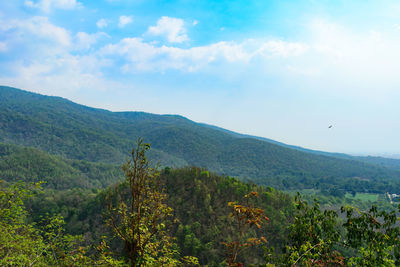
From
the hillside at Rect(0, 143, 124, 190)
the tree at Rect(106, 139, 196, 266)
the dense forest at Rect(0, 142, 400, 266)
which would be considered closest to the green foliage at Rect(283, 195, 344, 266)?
the dense forest at Rect(0, 142, 400, 266)

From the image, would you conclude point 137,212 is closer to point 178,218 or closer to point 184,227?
point 178,218

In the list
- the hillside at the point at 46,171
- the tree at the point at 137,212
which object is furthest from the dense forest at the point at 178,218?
the hillside at the point at 46,171

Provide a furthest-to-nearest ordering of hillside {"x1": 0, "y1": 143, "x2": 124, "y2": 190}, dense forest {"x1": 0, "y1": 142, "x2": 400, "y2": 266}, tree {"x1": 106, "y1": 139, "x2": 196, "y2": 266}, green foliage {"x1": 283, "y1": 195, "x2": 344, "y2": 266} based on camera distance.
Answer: hillside {"x1": 0, "y1": 143, "x2": 124, "y2": 190}, green foliage {"x1": 283, "y1": 195, "x2": 344, "y2": 266}, dense forest {"x1": 0, "y1": 142, "x2": 400, "y2": 266}, tree {"x1": 106, "y1": 139, "x2": 196, "y2": 266}

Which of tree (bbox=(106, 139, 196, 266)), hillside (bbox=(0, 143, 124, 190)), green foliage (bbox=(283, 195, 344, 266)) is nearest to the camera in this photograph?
tree (bbox=(106, 139, 196, 266))

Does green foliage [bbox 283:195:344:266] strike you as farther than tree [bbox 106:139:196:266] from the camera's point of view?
Yes

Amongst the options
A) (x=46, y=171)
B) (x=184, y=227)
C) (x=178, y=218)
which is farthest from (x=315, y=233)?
(x=46, y=171)

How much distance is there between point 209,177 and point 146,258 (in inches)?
2755

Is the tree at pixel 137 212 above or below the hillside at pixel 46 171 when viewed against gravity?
above

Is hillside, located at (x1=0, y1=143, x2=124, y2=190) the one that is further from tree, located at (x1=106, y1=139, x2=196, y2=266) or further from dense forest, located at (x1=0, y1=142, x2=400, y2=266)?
tree, located at (x1=106, y1=139, x2=196, y2=266)

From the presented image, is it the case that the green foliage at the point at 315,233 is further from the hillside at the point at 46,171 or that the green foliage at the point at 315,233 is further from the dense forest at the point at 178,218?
the hillside at the point at 46,171

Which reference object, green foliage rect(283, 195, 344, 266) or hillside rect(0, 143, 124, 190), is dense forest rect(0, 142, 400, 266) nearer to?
green foliage rect(283, 195, 344, 266)

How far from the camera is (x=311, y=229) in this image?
629 centimetres

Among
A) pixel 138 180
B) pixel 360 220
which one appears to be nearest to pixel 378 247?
pixel 360 220

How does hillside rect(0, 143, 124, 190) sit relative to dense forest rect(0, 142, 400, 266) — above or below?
below
